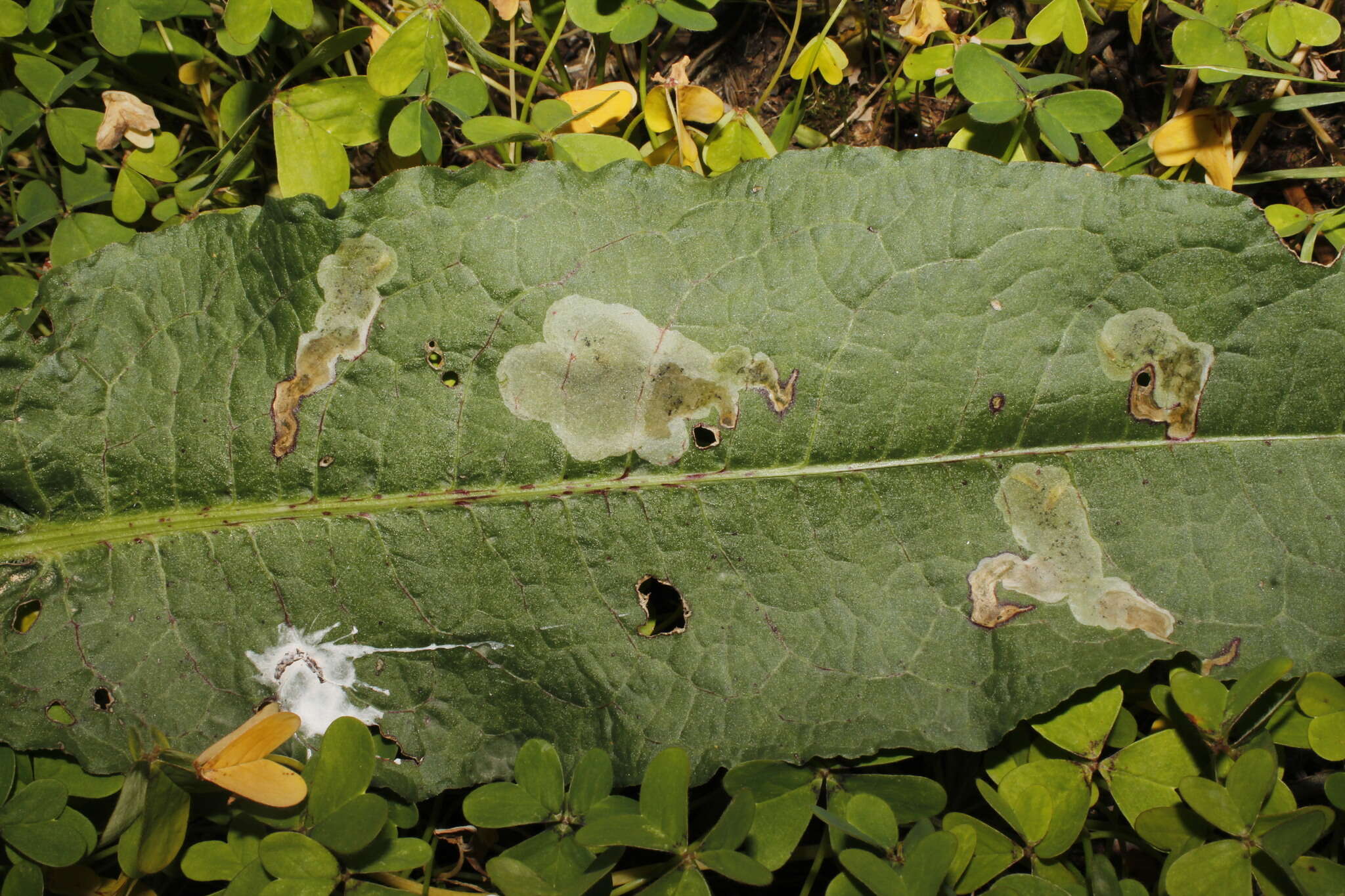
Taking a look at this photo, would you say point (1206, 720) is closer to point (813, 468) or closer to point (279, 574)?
point (813, 468)

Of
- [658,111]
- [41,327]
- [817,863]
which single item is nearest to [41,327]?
[41,327]

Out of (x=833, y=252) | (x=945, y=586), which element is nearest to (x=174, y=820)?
(x=945, y=586)

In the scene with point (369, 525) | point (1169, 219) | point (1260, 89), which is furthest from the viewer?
point (1260, 89)

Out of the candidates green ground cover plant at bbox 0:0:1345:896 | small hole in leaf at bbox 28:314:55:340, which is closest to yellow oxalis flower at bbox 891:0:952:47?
green ground cover plant at bbox 0:0:1345:896

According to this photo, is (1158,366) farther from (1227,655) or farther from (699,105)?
(699,105)

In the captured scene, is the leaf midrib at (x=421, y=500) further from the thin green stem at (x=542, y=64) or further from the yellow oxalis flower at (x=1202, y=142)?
the thin green stem at (x=542, y=64)
